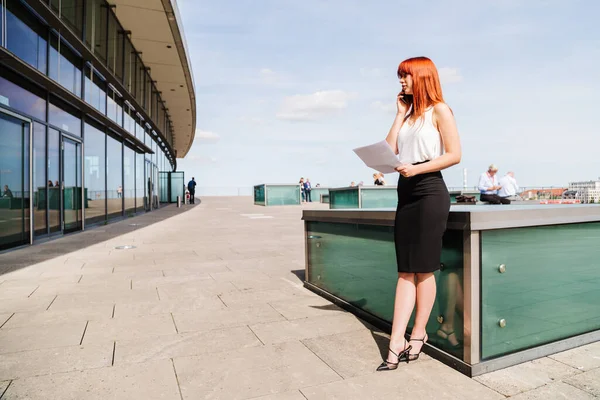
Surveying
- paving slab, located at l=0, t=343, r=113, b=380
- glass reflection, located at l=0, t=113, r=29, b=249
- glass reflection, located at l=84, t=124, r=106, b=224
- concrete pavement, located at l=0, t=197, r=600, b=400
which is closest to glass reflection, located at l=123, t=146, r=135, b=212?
glass reflection, located at l=84, t=124, r=106, b=224

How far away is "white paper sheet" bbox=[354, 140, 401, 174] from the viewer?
2.44 metres

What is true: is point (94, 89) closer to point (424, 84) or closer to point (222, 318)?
point (222, 318)

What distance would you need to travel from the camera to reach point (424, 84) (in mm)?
2721

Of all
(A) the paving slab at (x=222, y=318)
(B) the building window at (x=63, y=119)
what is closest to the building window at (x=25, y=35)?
(B) the building window at (x=63, y=119)

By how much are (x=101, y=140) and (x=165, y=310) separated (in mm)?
11667

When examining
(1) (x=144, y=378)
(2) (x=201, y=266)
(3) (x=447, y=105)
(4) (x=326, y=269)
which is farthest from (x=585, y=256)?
(2) (x=201, y=266)

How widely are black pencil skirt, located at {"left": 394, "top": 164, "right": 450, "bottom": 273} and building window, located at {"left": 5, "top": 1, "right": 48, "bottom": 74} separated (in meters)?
8.64

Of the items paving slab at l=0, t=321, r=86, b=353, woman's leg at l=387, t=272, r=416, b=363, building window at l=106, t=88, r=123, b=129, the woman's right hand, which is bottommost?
paving slab at l=0, t=321, r=86, b=353

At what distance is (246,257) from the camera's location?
7398 millimetres

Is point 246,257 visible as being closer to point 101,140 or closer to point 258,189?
point 101,140

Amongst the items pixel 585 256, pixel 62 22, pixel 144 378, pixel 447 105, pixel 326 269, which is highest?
pixel 62 22

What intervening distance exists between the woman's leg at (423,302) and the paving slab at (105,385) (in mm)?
1528

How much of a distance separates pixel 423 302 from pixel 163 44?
53.4 ft

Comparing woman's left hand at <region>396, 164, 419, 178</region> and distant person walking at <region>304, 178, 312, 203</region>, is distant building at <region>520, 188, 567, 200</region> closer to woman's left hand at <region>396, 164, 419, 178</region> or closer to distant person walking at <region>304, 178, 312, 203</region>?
distant person walking at <region>304, 178, 312, 203</region>
